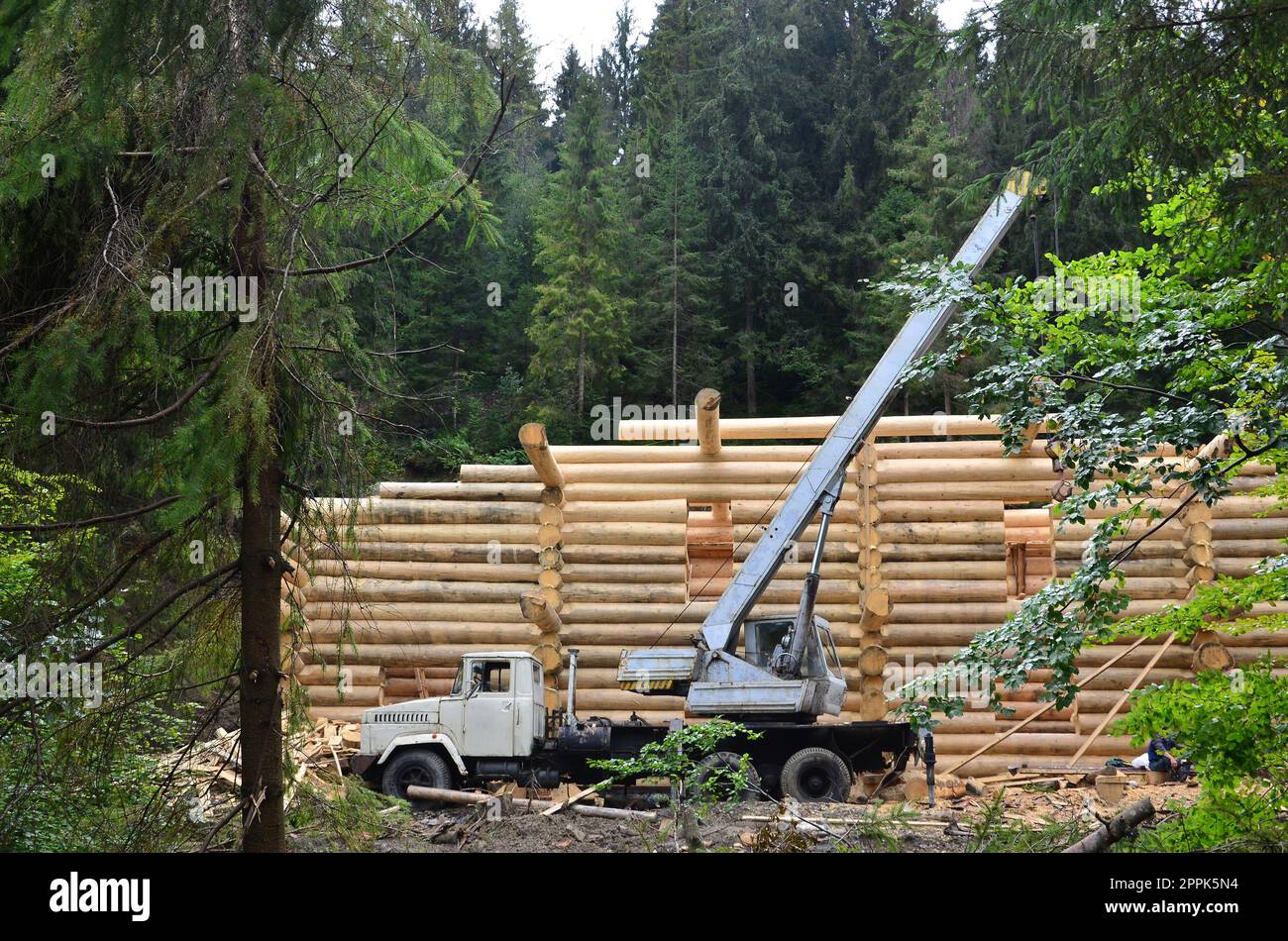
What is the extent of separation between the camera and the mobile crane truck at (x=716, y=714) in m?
13.2

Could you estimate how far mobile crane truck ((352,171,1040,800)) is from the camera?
13.2 m

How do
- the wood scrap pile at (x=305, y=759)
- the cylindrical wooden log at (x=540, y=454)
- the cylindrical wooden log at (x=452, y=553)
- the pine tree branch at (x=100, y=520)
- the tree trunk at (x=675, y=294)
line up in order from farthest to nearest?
the tree trunk at (x=675, y=294) → the cylindrical wooden log at (x=452, y=553) → the cylindrical wooden log at (x=540, y=454) → the wood scrap pile at (x=305, y=759) → the pine tree branch at (x=100, y=520)

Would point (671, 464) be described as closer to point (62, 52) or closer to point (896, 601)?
point (896, 601)

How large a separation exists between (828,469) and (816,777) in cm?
367

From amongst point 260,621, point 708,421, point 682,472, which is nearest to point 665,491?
point 682,472

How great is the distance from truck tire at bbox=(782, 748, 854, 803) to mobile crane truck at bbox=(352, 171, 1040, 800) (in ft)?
0.04

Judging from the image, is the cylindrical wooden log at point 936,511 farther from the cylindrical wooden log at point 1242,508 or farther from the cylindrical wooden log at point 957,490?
the cylindrical wooden log at point 1242,508

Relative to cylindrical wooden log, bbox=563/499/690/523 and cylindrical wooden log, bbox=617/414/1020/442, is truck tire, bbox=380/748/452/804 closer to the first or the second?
cylindrical wooden log, bbox=563/499/690/523

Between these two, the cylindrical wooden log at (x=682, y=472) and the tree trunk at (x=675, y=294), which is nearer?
the cylindrical wooden log at (x=682, y=472)

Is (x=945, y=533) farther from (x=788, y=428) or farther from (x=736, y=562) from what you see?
(x=736, y=562)

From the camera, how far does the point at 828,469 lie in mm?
13914

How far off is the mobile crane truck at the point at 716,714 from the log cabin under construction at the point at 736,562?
2.44 metres

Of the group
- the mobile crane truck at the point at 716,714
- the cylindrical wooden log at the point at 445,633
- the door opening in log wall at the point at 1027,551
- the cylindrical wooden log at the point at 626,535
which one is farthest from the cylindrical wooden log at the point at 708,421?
the door opening in log wall at the point at 1027,551

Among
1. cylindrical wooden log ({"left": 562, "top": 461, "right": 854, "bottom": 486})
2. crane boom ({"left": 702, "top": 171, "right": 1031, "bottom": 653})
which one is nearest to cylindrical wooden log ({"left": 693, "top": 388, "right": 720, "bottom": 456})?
cylindrical wooden log ({"left": 562, "top": 461, "right": 854, "bottom": 486})
